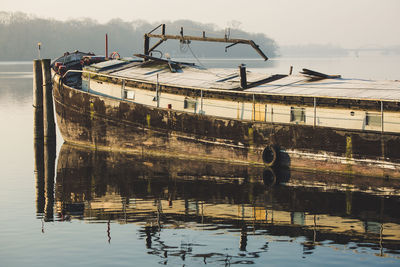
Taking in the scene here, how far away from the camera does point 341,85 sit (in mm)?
33188

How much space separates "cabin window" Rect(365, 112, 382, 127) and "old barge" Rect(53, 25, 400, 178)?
0.17 ft

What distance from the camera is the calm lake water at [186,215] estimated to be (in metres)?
20.0

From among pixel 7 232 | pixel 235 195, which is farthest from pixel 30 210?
pixel 235 195

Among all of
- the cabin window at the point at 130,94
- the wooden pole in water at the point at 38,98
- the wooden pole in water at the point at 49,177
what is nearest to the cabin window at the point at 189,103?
the cabin window at the point at 130,94

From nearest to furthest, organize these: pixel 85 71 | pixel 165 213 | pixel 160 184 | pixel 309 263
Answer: pixel 309 263
pixel 165 213
pixel 160 184
pixel 85 71

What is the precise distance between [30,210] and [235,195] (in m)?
9.63

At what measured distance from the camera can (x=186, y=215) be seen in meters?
24.8

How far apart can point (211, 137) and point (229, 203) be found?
7.81m

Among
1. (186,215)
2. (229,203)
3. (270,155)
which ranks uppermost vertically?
(270,155)

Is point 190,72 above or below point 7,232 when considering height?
above

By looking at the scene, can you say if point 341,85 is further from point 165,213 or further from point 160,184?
point 165,213

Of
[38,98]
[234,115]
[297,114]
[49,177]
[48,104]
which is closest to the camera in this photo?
[297,114]

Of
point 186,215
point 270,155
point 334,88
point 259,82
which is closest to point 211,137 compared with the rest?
point 270,155

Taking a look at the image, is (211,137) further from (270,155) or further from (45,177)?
(45,177)
